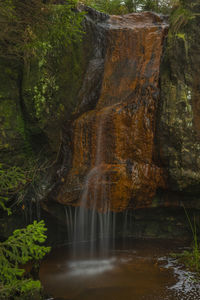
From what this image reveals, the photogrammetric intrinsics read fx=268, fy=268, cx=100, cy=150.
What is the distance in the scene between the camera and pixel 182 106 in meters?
5.58

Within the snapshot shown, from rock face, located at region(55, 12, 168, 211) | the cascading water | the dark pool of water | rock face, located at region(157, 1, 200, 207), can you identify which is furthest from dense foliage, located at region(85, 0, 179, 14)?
the dark pool of water

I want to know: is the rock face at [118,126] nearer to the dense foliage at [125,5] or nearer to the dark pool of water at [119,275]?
the dark pool of water at [119,275]

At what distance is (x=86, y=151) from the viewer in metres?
5.29

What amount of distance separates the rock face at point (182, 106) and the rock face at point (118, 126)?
220 mm

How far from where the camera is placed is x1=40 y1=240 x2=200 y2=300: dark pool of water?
3838mm

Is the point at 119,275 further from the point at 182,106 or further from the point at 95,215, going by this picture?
the point at 182,106

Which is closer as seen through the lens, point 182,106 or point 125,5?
point 182,106

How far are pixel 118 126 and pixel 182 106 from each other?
4.79ft

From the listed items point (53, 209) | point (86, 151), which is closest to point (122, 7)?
point (86, 151)

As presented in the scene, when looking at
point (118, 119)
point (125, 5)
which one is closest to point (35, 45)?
point (118, 119)

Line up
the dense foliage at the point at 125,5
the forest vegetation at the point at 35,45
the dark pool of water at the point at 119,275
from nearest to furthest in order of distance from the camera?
the dark pool of water at the point at 119,275, the forest vegetation at the point at 35,45, the dense foliage at the point at 125,5

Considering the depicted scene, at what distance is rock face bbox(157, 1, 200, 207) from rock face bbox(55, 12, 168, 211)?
0.72 ft

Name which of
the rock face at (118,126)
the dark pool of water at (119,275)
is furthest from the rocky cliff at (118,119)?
the dark pool of water at (119,275)

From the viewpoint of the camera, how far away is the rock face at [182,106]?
5.47m
